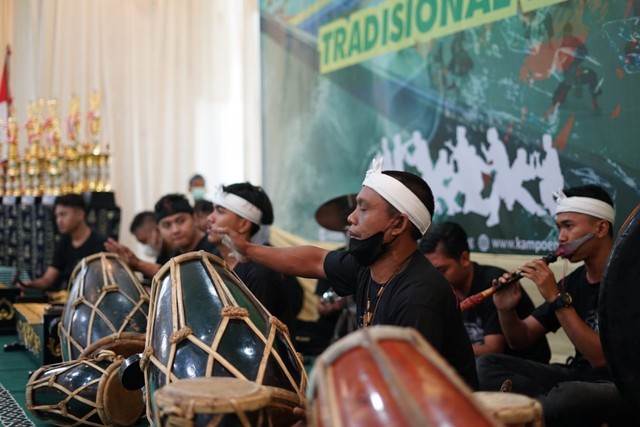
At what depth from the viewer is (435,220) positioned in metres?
5.91

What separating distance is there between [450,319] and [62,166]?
6736 millimetres

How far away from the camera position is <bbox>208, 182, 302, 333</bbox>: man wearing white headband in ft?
12.8

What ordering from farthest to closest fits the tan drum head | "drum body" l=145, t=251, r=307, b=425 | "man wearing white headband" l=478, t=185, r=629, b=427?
1. "man wearing white headband" l=478, t=185, r=629, b=427
2. "drum body" l=145, t=251, r=307, b=425
3. the tan drum head

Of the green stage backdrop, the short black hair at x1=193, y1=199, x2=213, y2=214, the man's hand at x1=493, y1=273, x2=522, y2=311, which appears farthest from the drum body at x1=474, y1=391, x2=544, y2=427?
the short black hair at x1=193, y1=199, x2=213, y2=214

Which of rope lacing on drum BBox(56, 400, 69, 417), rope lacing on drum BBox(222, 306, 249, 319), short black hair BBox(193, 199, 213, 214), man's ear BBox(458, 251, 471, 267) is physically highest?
short black hair BBox(193, 199, 213, 214)

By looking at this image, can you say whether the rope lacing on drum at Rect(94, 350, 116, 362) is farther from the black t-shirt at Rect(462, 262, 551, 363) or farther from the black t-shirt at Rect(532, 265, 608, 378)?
the black t-shirt at Rect(532, 265, 608, 378)

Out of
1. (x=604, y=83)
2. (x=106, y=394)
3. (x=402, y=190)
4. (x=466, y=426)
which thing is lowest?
(x=106, y=394)

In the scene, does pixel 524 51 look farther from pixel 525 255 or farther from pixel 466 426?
pixel 466 426

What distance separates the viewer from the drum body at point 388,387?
4.96ft

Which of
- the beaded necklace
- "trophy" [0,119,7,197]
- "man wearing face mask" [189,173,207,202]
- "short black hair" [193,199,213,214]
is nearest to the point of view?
the beaded necklace

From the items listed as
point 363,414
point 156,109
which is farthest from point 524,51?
point 156,109

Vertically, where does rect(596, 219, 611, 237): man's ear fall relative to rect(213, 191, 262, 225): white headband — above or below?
below

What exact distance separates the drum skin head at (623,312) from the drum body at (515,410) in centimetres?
54

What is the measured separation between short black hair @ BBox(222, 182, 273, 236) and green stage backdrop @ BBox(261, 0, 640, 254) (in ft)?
5.62
